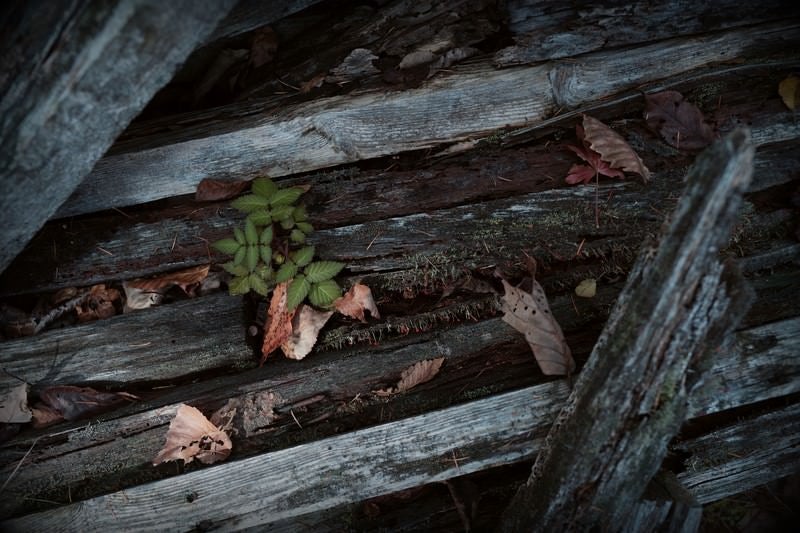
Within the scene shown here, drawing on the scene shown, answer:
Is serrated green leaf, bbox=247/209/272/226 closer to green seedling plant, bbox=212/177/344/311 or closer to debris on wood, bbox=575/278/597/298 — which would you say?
green seedling plant, bbox=212/177/344/311

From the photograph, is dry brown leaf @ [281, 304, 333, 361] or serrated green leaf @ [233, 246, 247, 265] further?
dry brown leaf @ [281, 304, 333, 361]

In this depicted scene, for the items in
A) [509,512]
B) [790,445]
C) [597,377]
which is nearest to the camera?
[597,377]

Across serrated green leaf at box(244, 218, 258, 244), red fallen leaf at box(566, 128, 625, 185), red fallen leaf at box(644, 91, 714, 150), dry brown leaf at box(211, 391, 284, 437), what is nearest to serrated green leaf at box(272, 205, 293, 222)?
serrated green leaf at box(244, 218, 258, 244)

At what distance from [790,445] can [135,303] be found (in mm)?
3367

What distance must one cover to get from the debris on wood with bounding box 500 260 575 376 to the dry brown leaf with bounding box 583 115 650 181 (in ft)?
2.33

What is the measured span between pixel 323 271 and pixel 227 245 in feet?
1.50

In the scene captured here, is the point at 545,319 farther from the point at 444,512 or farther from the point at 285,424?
the point at 285,424

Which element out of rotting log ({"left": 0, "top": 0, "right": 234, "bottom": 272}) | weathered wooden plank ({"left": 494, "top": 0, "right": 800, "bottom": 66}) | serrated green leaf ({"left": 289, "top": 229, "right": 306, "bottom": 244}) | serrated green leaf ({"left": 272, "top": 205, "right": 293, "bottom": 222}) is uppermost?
rotting log ({"left": 0, "top": 0, "right": 234, "bottom": 272})

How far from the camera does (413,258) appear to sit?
250cm

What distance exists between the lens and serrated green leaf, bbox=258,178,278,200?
2.35 metres

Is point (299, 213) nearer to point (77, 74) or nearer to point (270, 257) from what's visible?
point (270, 257)

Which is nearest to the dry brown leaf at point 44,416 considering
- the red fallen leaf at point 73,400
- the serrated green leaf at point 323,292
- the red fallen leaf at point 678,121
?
the red fallen leaf at point 73,400

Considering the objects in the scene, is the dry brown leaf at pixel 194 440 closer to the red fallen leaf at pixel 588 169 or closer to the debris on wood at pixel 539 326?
the debris on wood at pixel 539 326

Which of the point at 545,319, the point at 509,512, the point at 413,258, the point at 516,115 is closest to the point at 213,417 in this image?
the point at 413,258
